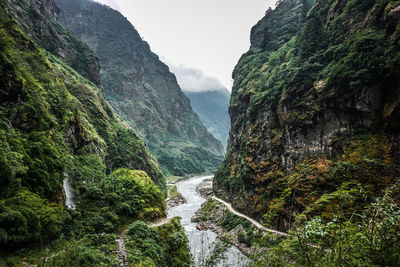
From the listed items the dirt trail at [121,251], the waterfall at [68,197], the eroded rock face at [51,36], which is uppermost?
the eroded rock face at [51,36]

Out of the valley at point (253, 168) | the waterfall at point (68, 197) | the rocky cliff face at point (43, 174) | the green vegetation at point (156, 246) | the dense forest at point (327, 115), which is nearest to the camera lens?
the valley at point (253, 168)

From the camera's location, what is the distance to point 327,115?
1092 inches

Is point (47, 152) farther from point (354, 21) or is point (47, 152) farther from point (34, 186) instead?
point (354, 21)

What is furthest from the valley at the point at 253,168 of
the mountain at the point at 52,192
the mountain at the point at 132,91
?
the mountain at the point at 132,91

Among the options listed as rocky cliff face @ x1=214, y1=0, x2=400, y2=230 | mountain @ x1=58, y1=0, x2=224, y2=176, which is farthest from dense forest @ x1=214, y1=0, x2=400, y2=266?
mountain @ x1=58, y1=0, x2=224, y2=176

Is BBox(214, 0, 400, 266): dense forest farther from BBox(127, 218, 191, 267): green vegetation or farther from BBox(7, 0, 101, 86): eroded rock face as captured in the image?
BBox(7, 0, 101, 86): eroded rock face

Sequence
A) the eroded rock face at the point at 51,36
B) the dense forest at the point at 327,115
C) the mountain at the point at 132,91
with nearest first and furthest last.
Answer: the dense forest at the point at 327,115 < the eroded rock face at the point at 51,36 < the mountain at the point at 132,91

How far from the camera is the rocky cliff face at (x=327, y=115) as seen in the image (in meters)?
22.0

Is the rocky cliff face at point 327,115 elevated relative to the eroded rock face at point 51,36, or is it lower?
lower

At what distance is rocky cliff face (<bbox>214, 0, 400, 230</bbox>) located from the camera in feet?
72.2

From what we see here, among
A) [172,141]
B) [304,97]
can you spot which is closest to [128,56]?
[172,141]

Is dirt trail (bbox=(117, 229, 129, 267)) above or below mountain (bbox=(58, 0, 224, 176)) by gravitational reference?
below

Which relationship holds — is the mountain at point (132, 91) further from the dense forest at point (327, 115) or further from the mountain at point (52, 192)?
the mountain at point (52, 192)

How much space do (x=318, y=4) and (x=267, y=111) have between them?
2510 cm
